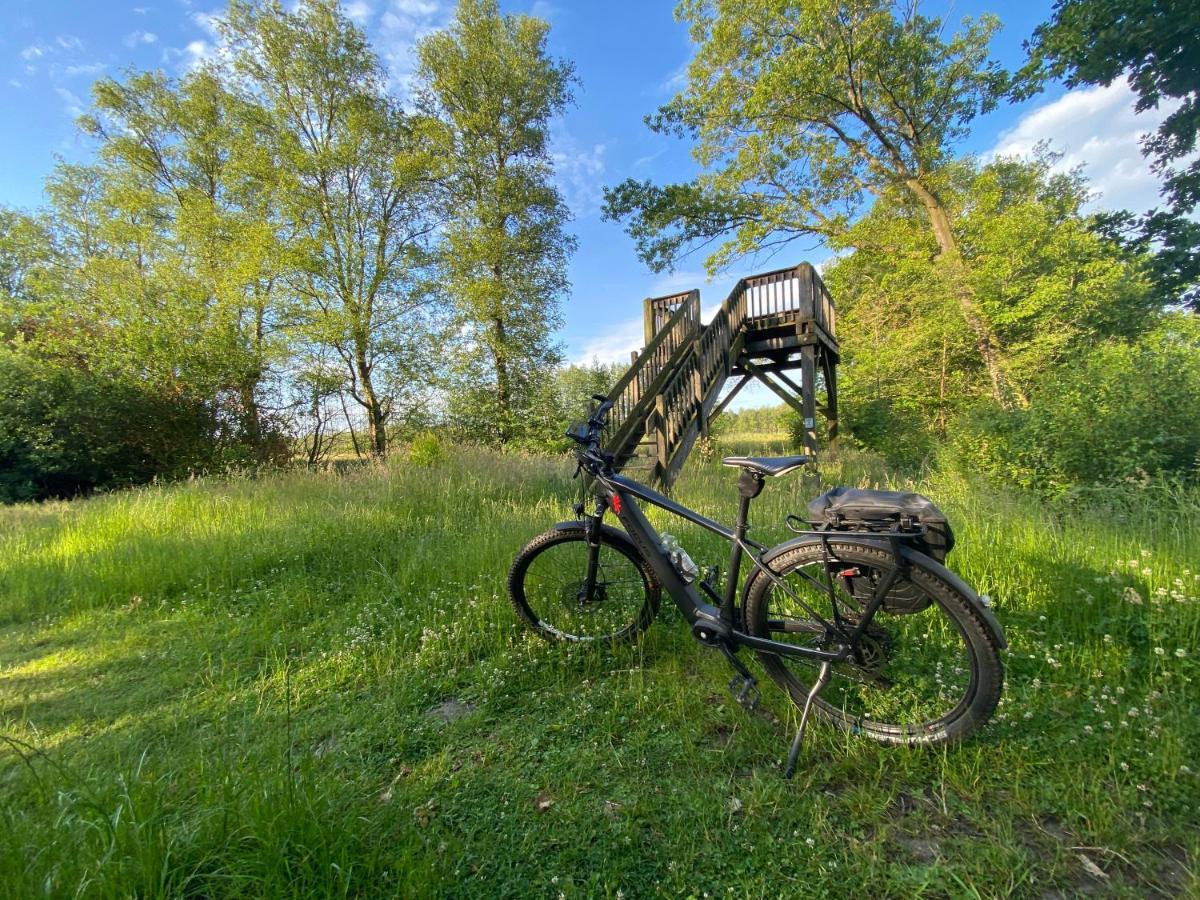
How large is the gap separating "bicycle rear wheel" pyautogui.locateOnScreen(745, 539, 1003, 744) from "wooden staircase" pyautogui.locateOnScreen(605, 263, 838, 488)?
292 centimetres

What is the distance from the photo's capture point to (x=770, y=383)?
943cm

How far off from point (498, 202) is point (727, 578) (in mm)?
13179

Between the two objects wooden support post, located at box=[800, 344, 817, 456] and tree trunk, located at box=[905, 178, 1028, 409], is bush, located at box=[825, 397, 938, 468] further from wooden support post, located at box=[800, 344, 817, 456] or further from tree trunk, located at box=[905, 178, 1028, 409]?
wooden support post, located at box=[800, 344, 817, 456]

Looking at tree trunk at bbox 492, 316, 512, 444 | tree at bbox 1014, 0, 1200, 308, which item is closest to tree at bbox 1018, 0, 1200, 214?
tree at bbox 1014, 0, 1200, 308

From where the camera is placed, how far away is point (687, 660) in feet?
7.77

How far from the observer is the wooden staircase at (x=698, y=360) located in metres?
5.75

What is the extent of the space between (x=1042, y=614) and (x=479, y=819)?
9.32 feet

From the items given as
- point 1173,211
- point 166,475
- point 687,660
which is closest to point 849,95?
point 1173,211

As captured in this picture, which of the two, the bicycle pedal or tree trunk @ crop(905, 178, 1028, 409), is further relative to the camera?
tree trunk @ crop(905, 178, 1028, 409)

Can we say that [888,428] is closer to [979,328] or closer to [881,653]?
[979,328]

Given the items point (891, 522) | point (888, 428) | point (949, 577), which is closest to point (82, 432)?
point (891, 522)

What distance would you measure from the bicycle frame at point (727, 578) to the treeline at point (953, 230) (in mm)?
4108

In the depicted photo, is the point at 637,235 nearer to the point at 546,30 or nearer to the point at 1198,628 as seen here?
the point at 546,30

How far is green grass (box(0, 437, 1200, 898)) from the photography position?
125cm
